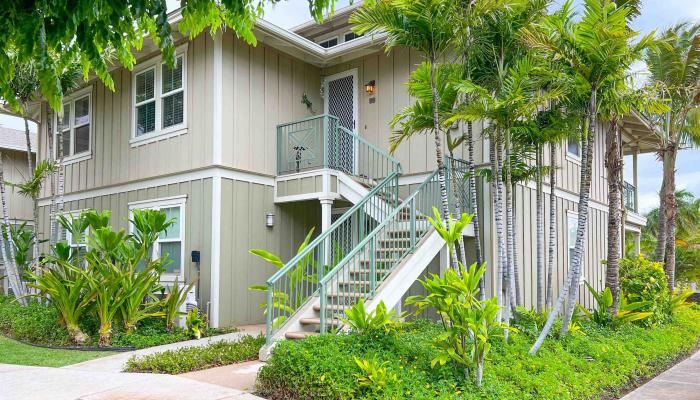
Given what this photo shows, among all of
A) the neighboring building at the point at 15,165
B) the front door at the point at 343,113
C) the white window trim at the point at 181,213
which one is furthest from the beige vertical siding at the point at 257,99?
the neighboring building at the point at 15,165

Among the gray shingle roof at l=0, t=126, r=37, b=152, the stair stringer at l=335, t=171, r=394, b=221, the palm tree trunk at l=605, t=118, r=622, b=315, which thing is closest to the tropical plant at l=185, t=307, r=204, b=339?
the stair stringer at l=335, t=171, r=394, b=221

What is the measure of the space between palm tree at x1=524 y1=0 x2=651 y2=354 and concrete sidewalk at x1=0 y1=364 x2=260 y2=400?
3764mm

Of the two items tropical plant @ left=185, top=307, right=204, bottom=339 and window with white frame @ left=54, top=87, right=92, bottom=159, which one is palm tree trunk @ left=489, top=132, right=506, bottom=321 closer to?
tropical plant @ left=185, top=307, right=204, bottom=339

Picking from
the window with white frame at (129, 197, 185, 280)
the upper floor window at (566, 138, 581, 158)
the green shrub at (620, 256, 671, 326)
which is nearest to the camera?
the green shrub at (620, 256, 671, 326)

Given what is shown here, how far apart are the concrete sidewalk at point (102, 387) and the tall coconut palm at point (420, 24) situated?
321 centimetres

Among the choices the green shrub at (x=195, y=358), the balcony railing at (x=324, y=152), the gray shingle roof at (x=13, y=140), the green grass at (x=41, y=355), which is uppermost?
the gray shingle roof at (x=13, y=140)

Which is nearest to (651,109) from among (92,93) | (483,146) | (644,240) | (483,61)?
(483,61)

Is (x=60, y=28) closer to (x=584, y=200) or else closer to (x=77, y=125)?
(x=584, y=200)

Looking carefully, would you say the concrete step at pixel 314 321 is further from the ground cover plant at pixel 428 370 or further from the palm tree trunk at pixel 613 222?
the palm tree trunk at pixel 613 222

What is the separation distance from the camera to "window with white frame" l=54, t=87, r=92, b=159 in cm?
1338

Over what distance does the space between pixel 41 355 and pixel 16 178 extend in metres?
14.2

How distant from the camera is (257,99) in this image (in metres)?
11.0

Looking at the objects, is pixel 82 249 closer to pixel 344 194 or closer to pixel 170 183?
pixel 170 183

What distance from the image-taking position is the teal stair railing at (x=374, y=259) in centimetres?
696
